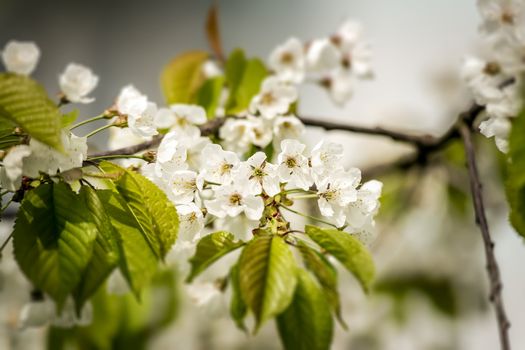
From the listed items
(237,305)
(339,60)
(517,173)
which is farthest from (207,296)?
(339,60)

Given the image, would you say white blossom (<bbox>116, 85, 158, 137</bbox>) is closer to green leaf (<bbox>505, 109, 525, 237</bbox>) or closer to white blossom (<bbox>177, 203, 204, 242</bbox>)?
white blossom (<bbox>177, 203, 204, 242</bbox>)

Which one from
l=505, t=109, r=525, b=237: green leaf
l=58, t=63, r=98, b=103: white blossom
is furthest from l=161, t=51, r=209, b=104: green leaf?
l=505, t=109, r=525, b=237: green leaf

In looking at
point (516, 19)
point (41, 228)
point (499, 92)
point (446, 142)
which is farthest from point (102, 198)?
point (446, 142)

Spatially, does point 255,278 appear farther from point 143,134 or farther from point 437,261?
point 437,261

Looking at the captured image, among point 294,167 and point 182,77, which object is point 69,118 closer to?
point 294,167

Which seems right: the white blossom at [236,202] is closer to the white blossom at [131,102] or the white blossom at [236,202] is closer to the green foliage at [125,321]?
the white blossom at [131,102]

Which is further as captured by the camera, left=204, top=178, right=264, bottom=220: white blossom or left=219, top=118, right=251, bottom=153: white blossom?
left=219, top=118, right=251, bottom=153: white blossom
